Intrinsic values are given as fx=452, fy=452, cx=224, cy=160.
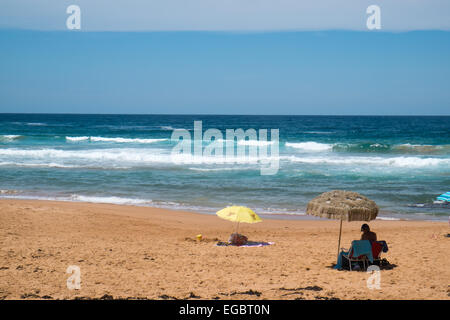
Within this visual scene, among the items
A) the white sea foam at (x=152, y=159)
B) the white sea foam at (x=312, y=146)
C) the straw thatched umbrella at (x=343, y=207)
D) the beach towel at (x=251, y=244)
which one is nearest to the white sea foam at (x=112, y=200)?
the beach towel at (x=251, y=244)

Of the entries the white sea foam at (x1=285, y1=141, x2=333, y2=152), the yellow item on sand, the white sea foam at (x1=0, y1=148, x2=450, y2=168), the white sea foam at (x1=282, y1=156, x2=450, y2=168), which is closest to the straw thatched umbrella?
the yellow item on sand

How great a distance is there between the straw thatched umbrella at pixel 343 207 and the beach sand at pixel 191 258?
0.93 m

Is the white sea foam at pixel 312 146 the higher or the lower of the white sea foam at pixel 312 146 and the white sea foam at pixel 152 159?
the higher

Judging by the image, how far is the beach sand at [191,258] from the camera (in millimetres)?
6086

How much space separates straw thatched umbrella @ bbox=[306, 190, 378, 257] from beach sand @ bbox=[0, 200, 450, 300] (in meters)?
0.93

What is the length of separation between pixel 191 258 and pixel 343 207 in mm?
2889

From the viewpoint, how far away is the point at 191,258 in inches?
324

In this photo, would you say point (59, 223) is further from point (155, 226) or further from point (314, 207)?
point (314, 207)

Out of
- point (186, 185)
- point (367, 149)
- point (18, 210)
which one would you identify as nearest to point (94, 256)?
point (18, 210)

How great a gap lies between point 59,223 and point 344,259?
264 inches

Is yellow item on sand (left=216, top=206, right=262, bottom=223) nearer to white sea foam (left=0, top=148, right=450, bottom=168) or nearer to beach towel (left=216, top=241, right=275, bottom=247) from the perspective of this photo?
beach towel (left=216, top=241, right=275, bottom=247)
